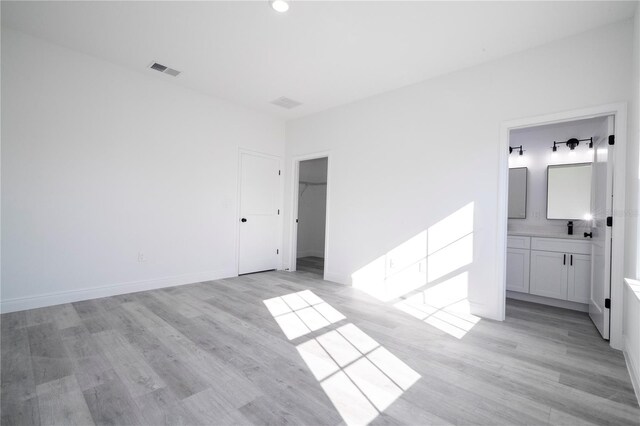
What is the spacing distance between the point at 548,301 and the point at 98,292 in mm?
5633

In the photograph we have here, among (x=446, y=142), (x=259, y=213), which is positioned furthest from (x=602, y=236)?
(x=259, y=213)

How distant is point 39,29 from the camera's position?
3021mm

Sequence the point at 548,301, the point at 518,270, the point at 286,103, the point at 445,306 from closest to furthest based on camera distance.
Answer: the point at 445,306 < the point at 548,301 < the point at 518,270 < the point at 286,103

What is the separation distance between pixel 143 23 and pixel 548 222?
5541mm

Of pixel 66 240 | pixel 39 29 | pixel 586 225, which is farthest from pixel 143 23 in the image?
pixel 586 225

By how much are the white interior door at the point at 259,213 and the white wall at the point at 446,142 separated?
108cm

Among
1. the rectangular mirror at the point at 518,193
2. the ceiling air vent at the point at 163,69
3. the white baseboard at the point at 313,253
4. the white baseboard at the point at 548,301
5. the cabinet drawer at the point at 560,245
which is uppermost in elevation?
the ceiling air vent at the point at 163,69

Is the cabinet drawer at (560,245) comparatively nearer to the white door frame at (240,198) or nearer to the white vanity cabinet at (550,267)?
the white vanity cabinet at (550,267)

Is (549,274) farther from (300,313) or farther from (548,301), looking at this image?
(300,313)

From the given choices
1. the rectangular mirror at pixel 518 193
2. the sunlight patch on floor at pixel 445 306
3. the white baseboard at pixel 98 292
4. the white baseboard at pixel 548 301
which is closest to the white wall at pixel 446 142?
the sunlight patch on floor at pixel 445 306

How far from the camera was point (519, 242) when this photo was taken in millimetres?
4070

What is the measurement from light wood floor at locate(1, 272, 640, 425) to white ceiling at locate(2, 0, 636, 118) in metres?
2.86

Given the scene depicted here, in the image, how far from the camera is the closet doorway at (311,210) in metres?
7.29

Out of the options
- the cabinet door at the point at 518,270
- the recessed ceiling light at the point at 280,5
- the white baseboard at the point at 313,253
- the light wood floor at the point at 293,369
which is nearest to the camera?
the light wood floor at the point at 293,369
